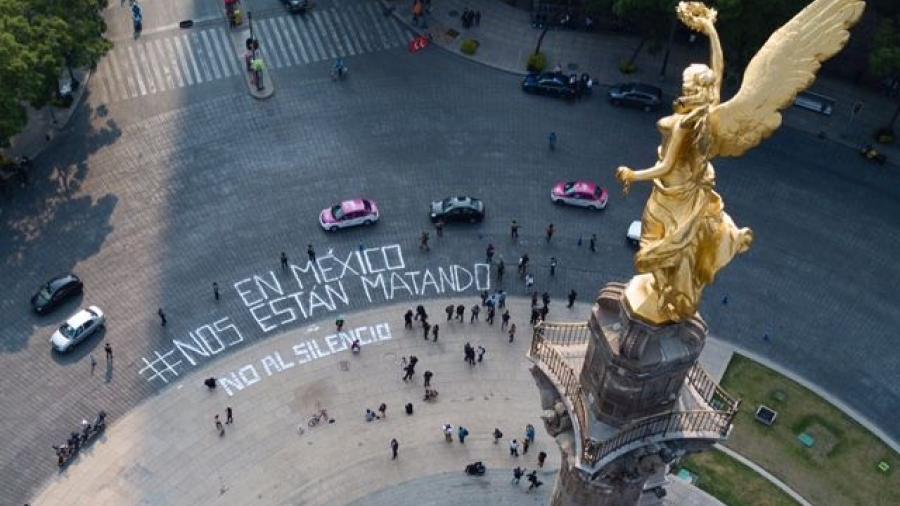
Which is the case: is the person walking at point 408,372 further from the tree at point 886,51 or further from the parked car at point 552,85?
the tree at point 886,51

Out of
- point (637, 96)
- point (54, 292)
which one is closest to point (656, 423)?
point (54, 292)

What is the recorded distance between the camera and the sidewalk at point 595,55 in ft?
263

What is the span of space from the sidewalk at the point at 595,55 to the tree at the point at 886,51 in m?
6.85

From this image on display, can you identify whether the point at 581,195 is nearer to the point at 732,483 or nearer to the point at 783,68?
the point at 732,483

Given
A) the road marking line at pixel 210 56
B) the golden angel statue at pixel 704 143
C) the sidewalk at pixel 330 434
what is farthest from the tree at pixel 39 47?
the golden angel statue at pixel 704 143

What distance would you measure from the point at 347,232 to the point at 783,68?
45.3 m

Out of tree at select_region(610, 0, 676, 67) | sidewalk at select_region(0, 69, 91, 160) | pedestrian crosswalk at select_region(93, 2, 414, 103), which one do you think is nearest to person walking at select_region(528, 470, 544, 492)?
tree at select_region(610, 0, 676, 67)

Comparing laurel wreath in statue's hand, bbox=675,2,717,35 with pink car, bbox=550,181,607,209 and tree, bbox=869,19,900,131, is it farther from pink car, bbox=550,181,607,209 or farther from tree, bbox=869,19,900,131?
tree, bbox=869,19,900,131

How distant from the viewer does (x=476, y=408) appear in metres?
61.2

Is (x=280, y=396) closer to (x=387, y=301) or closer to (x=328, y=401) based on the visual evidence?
(x=328, y=401)

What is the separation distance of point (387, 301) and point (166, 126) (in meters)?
24.1

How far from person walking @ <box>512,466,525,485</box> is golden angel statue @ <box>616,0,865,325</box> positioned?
1055 inches

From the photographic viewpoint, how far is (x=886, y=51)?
7169 centimetres

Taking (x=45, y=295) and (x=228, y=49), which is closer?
(x=45, y=295)
